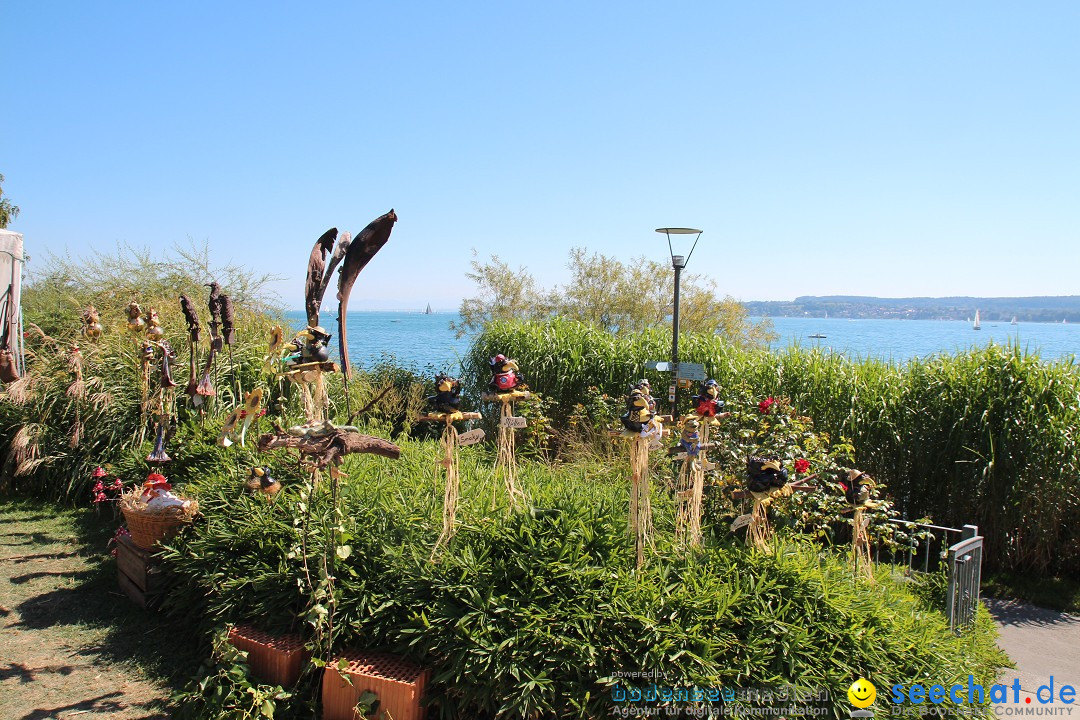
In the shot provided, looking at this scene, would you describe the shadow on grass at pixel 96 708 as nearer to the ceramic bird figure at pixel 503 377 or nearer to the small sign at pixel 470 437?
the small sign at pixel 470 437

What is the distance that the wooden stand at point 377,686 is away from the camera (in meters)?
2.70

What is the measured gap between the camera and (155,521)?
3.84 meters

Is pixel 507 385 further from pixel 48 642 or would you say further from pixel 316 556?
pixel 48 642

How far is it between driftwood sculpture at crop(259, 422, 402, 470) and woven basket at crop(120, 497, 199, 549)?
131 centimetres

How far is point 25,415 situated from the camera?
20.2 feet

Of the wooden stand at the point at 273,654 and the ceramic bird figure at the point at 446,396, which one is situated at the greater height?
the ceramic bird figure at the point at 446,396

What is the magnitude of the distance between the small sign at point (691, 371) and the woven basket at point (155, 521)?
353 cm

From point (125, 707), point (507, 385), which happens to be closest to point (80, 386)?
point (125, 707)

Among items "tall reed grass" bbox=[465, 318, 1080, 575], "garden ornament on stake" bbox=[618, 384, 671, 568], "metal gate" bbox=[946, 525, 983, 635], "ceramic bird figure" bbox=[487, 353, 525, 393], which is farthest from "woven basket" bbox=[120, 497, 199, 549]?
"metal gate" bbox=[946, 525, 983, 635]

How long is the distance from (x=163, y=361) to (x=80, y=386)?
146 cm

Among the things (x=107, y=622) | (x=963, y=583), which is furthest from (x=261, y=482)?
(x=963, y=583)

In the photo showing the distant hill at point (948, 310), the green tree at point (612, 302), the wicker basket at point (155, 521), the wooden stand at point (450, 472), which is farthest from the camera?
the distant hill at point (948, 310)

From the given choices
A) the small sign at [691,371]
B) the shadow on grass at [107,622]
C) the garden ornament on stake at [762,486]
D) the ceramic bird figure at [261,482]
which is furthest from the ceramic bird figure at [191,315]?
the garden ornament on stake at [762,486]

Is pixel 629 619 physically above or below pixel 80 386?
below
